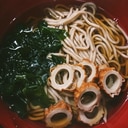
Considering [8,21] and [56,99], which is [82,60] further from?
[8,21]

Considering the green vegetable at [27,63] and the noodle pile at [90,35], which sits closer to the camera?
the green vegetable at [27,63]

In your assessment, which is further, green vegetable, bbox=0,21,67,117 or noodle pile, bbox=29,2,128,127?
noodle pile, bbox=29,2,128,127

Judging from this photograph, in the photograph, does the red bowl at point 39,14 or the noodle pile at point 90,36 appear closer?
the red bowl at point 39,14

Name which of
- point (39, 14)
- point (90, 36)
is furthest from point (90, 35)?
point (39, 14)
